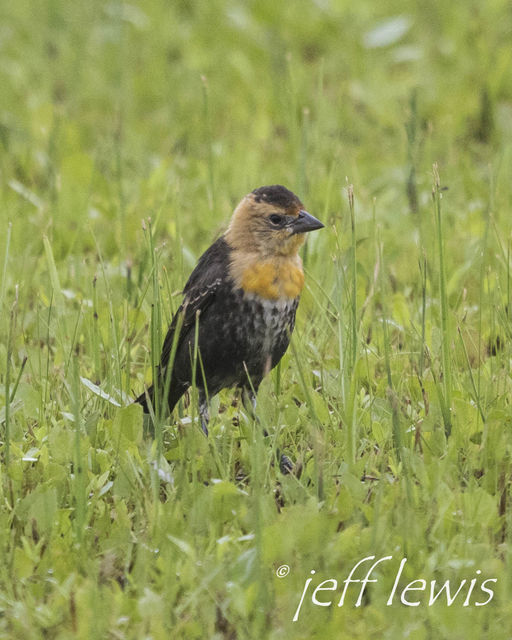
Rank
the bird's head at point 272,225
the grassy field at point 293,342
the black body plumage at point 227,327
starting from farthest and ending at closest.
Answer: the bird's head at point 272,225 < the black body plumage at point 227,327 < the grassy field at point 293,342

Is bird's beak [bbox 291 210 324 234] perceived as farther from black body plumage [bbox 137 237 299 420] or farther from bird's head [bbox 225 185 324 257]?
black body plumage [bbox 137 237 299 420]

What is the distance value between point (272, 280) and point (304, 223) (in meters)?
0.30

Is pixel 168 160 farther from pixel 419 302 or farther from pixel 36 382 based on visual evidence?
pixel 36 382

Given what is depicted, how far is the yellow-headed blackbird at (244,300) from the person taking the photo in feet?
13.4

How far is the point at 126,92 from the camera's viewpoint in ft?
25.5

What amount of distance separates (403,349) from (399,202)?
69.9 inches

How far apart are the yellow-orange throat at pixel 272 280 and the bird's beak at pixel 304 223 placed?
0.52 ft

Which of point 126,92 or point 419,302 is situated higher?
point 126,92

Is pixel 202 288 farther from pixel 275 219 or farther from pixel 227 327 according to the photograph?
pixel 275 219

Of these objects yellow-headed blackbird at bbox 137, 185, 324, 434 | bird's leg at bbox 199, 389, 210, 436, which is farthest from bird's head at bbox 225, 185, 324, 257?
bird's leg at bbox 199, 389, 210, 436

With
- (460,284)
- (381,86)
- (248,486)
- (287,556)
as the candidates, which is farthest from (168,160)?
(287,556)

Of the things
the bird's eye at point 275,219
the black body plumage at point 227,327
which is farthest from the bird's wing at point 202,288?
the bird's eye at point 275,219

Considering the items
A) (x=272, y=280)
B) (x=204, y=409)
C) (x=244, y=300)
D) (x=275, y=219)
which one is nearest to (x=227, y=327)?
(x=244, y=300)

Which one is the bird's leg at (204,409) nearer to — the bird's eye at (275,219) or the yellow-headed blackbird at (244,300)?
the yellow-headed blackbird at (244,300)
